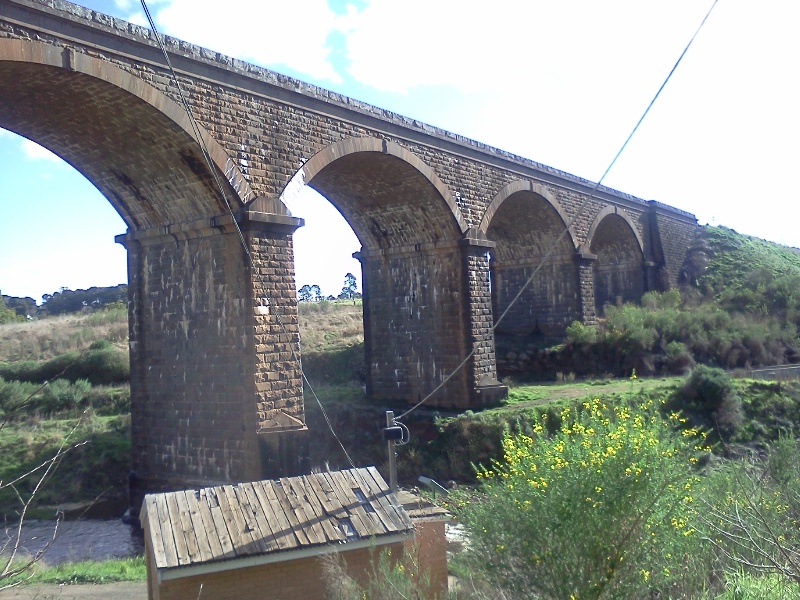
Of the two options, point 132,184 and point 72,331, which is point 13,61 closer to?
point 132,184

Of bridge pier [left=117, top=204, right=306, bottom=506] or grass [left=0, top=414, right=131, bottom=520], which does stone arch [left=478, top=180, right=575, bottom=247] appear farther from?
grass [left=0, top=414, right=131, bottom=520]

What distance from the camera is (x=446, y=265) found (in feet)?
51.1

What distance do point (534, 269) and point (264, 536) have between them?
1626 centimetres

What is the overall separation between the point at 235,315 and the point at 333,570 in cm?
582

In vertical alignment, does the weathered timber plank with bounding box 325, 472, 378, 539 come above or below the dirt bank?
above

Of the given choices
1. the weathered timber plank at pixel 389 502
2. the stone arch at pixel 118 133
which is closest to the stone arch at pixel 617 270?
the stone arch at pixel 118 133

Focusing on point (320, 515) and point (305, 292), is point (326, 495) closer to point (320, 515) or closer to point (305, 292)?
point (320, 515)

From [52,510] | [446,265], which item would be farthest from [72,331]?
[446,265]

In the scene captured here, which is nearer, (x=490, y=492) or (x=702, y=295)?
(x=490, y=492)

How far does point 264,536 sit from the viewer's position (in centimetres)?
596

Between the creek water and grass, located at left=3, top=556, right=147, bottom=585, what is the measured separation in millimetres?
888

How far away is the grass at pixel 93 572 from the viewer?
881 centimetres

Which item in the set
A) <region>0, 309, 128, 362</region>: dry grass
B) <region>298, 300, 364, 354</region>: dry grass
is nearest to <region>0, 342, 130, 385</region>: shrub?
<region>0, 309, 128, 362</region>: dry grass

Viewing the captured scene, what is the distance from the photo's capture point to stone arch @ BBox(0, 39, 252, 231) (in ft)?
28.9
